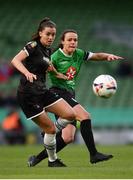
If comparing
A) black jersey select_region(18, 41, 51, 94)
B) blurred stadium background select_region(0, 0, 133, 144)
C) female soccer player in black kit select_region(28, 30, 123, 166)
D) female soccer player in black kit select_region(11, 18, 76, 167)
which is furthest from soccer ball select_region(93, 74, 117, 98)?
blurred stadium background select_region(0, 0, 133, 144)

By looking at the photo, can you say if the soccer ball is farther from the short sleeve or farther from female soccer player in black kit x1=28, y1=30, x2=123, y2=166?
the short sleeve

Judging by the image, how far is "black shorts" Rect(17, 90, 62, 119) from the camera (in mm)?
9289

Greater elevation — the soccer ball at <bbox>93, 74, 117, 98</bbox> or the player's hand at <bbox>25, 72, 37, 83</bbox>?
the player's hand at <bbox>25, 72, 37, 83</bbox>

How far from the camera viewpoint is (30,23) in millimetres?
28281

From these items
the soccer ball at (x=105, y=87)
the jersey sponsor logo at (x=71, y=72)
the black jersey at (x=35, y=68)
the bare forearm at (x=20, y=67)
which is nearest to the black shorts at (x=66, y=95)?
the jersey sponsor logo at (x=71, y=72)

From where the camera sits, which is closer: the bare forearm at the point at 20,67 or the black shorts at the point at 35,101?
the bare forearm at the point at 20,67

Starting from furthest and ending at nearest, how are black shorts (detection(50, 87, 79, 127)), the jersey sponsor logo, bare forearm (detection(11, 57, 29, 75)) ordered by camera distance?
the jersey sponsor logo → black shorts (detection(50, 87, 79, 127)) → bare forearm (detection(11, 57, 29, 75))

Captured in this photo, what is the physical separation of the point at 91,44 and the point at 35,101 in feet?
57.7

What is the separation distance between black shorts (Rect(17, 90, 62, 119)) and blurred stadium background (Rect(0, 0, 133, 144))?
10708 millimetres

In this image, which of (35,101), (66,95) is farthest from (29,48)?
(66,95)

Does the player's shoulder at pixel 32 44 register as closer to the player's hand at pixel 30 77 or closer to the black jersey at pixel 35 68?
the black jersey at pixel 35 68

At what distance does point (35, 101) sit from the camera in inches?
366

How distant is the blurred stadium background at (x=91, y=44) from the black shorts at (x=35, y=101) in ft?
35.1

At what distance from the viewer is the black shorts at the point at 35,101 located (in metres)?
9.29
